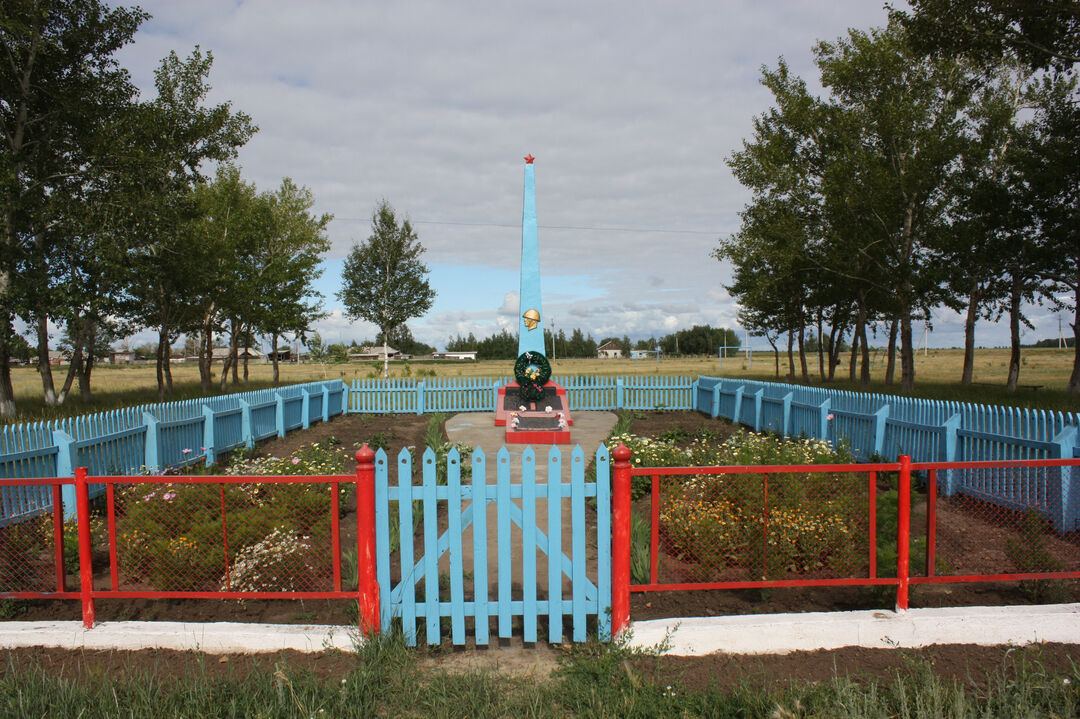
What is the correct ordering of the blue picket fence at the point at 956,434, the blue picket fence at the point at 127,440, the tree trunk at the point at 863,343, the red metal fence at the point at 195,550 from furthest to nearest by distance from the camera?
the tree trunk at the point at 863,343 → the blue picket fence at the point at 956,434 → the blue picket fence at the point at 127,440 → the red metal fence at the point at 195,550

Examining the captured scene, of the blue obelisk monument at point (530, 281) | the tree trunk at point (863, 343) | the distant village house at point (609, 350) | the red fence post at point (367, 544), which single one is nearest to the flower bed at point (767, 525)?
the red fence post at point (367, 544)

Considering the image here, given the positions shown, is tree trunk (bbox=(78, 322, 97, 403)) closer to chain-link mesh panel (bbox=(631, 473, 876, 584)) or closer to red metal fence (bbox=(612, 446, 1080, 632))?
red metal fence (bbox=(612, 446, 1080, 632))

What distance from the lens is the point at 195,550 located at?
5043 mm

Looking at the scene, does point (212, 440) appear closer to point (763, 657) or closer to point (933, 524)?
point (763, 657)

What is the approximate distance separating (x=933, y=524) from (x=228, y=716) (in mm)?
4371

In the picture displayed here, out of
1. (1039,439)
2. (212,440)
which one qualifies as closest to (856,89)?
(1039,439)

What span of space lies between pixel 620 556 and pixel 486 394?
1821 cm

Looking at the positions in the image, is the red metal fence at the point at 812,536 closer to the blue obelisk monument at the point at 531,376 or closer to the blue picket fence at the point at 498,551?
the blue picket fence at the point at 498,551

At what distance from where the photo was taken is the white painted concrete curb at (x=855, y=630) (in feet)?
12.9

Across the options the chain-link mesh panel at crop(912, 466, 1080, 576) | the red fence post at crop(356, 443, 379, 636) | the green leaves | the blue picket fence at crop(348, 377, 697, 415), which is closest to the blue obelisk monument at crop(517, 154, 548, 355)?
the blue picket fence at crop(348, 377, 697, 415)

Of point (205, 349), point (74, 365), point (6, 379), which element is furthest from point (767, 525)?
point (205, 349)

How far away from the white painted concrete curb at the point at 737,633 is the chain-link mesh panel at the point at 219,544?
0.65 meters

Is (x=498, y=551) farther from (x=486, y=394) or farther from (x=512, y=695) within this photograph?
(x=486, y=394)

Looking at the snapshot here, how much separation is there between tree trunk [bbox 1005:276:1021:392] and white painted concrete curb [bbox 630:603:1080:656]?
22.6 m
